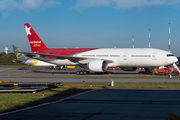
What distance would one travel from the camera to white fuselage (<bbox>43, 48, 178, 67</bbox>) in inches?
1462

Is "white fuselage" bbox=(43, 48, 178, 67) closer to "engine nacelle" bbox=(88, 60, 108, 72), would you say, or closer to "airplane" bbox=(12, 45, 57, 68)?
"engine nacelle" bbox=(88, 60, 108, 72)

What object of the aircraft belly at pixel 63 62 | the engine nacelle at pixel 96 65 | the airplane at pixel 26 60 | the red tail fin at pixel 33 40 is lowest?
the engine nacelle at pixel 96 65

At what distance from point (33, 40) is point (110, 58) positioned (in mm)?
17145

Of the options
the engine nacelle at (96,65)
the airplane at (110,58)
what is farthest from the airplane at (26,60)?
the engine nacelle at (96,65)

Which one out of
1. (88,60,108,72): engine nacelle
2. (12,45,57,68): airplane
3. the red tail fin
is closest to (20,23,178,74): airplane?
(88,60,108,72): engine nacelle

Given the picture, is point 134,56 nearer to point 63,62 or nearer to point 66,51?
point 66,51

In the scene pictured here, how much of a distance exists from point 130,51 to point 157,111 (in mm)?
28761

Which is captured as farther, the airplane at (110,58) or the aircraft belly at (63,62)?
the aircraft belly at (63,62)

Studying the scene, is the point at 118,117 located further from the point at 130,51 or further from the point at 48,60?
the point at 48,60

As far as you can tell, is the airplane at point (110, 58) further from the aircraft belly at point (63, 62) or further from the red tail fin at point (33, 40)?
the red tail fin at point (33, 40)

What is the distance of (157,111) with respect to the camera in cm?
1052

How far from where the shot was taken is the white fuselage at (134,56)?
122ft

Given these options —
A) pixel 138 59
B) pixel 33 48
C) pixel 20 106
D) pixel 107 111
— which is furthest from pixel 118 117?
pixel 33 48

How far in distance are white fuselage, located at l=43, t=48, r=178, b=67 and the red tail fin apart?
1072 centimetres
